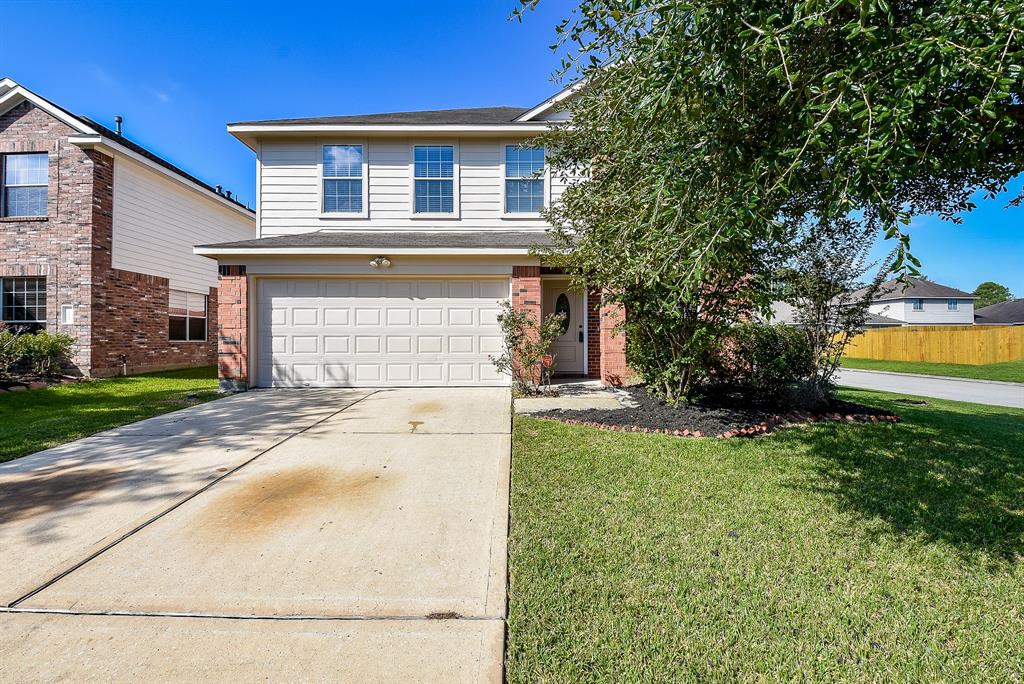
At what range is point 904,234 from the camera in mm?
2156

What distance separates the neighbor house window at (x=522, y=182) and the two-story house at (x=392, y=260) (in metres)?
0.03

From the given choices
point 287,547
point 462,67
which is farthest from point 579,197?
point 462,67

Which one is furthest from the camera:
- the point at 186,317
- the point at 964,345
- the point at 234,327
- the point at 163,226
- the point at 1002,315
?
the point at 1002,315

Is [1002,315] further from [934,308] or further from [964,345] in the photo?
[964,345]

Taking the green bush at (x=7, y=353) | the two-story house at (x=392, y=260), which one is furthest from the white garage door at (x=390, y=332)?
the green bush at (x=7, y=353)

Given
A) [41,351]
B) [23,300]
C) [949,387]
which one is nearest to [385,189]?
[41,351]

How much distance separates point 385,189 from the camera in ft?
34.1

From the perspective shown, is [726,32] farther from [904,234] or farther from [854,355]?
[854,355]

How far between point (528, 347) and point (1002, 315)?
165 feet

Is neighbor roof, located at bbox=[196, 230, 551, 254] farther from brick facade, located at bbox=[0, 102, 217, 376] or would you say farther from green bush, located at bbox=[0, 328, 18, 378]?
green bush, located at bbox=[0, 328, 18, 378]

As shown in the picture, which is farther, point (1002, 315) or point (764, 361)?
point (1002, 315)

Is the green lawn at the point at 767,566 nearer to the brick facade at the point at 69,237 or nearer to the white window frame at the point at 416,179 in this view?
the white window frame at the point at 416,179

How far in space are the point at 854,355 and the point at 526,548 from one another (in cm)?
2787

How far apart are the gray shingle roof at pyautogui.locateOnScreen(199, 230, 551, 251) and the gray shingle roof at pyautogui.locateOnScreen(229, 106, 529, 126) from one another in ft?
8.21
